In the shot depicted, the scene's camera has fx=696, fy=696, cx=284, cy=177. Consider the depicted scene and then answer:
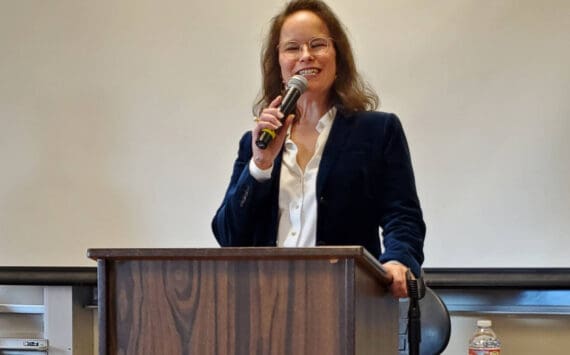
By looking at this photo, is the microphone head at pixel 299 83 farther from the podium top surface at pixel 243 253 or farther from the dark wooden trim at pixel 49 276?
the dark wooden trim at pixel 49 276

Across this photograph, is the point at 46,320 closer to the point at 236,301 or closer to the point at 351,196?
the point at 351,196

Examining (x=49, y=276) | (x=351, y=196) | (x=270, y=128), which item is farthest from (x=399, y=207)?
(x=49, y=276)

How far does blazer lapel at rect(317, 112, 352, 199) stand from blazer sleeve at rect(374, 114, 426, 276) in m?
0.08

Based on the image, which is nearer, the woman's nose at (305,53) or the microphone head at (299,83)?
the microphone head at (299,83)

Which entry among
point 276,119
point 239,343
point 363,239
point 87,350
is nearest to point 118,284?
point 239,343

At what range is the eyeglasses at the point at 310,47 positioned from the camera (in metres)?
1.45

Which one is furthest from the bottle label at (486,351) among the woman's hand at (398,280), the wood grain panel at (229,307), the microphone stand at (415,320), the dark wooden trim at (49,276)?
the wood grain panel at (229,307)

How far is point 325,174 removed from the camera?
1388 millimetres

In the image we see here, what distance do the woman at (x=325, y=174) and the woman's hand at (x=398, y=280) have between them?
0.39ft

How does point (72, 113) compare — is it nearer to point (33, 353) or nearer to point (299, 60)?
point (33, 353)

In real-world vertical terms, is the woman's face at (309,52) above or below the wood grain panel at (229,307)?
above

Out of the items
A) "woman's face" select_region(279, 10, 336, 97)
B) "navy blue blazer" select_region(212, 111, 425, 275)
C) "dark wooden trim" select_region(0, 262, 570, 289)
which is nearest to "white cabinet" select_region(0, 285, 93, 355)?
"dark wooden trim" select_region(0, 262, 570, 289)

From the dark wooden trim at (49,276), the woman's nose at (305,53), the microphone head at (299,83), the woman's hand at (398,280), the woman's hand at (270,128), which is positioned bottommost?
the woman's hand at (398,280)

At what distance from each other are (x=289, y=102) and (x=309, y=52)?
26 centimetres
